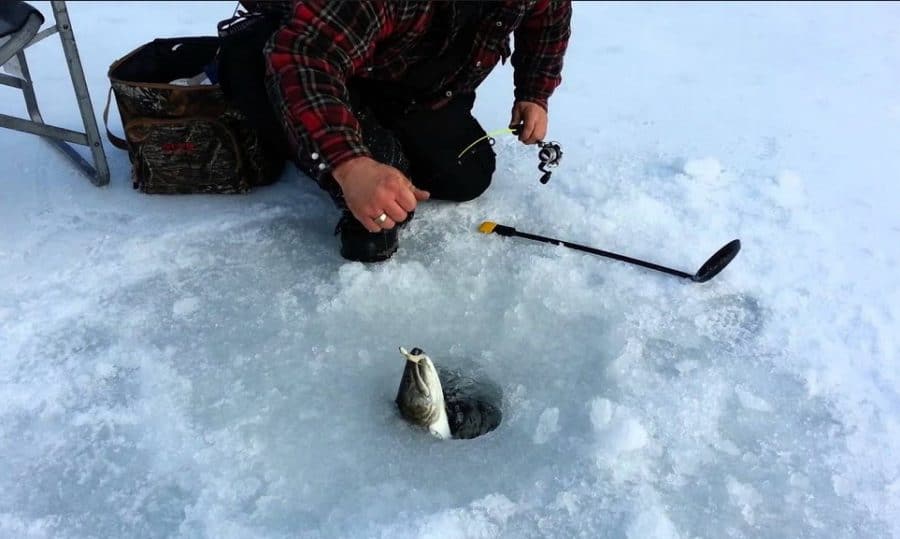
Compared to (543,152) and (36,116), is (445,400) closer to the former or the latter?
(543,152)

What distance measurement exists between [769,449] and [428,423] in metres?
0.81

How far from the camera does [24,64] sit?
242 centimetres

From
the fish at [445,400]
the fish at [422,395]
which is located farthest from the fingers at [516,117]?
the fish at [422,395]

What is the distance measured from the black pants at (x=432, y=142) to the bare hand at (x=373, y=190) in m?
0.49

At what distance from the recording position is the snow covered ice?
141cm

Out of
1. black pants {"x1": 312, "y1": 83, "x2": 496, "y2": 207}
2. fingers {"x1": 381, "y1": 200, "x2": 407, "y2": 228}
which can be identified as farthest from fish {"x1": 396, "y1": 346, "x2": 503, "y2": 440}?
black pants {"x1": 312, "y1": 83, "x2": 496, "y2": 207}

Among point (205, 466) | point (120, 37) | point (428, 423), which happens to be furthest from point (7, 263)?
A: point (120, 37)

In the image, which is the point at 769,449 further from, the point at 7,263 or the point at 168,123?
the point at 7,263

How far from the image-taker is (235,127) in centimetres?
226

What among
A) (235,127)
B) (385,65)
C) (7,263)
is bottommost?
(7,263)

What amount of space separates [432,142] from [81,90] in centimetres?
120

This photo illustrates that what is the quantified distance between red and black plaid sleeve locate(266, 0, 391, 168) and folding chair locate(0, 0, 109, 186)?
0.90 metres

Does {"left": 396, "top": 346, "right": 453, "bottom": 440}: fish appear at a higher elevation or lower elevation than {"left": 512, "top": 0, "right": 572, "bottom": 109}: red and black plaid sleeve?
lower

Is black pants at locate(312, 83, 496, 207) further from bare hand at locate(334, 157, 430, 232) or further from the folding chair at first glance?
the folding chair
